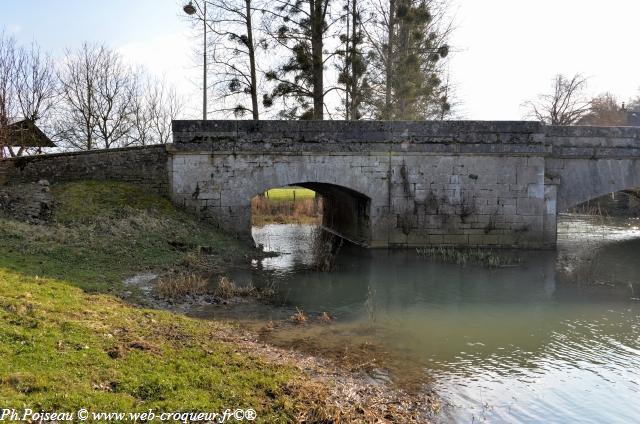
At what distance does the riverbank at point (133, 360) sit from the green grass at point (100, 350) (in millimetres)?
12

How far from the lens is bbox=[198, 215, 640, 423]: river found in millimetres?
5156

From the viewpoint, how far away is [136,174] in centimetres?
1377

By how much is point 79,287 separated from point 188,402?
4114mm

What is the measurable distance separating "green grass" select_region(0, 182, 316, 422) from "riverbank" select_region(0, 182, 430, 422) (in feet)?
0.04

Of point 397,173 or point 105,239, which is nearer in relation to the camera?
point 105,239

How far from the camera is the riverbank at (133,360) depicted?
396cm

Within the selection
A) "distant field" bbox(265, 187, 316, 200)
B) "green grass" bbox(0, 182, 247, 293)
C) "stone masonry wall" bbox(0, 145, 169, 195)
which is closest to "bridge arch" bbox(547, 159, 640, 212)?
"green grass" bbox(0, 182, 247, 293)

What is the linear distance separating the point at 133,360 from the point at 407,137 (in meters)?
10.9

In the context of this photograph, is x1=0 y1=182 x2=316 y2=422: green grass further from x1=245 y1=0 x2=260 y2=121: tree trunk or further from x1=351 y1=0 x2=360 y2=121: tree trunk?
x1=351 y1=0 x2=360 y2=121: tree trunk

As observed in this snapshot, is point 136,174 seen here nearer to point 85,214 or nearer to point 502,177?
point 85,214

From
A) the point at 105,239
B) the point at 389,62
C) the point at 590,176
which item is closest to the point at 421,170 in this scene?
the point at 590,176

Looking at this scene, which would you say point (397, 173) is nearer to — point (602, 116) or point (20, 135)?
point (20, 135)

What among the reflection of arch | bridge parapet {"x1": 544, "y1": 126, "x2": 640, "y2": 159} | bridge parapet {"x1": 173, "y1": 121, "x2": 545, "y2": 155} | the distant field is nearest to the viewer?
bridge parapet {"x1": 173, "y1": 121, "x2": 545, "y2": 155}

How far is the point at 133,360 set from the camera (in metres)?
4.64
